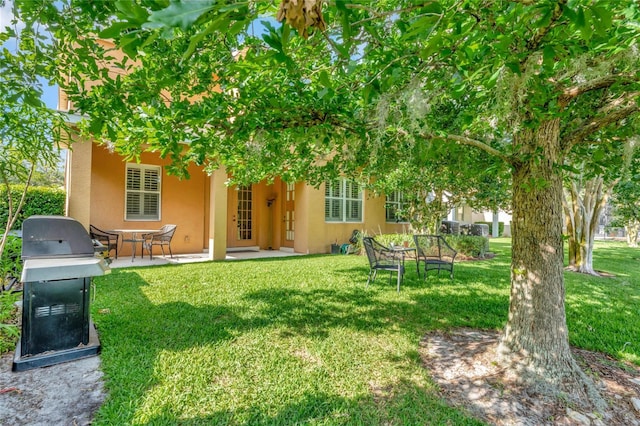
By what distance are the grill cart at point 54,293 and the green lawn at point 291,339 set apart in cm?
36

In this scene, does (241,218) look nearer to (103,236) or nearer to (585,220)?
(103,236)

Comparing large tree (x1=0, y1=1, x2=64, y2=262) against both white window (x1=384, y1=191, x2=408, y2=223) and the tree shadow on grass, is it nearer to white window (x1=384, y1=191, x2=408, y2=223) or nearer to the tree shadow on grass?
the tree shadow on grass

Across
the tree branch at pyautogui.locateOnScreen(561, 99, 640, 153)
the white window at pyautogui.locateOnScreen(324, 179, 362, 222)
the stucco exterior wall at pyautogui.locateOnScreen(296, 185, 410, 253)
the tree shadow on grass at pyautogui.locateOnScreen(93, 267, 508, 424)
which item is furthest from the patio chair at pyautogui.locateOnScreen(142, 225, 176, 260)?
the tree branch at pyautogui.locateOnScreen(561, 99, 640, 153)

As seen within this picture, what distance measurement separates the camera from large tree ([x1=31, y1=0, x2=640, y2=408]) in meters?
1.81

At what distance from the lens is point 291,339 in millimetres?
3426

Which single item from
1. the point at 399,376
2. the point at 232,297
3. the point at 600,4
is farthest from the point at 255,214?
the point at 600,4

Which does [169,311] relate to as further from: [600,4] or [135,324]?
[600,4]

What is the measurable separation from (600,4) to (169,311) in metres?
4.79

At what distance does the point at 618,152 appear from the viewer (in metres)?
3.45

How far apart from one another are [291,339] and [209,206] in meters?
7.72

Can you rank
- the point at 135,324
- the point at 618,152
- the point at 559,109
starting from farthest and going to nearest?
1. the point at 135,324
2. the point at 618,152
3. the point at 559,109

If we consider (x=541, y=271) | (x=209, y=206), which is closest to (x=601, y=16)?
(x=541, y=271)

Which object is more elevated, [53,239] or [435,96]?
[435,96]

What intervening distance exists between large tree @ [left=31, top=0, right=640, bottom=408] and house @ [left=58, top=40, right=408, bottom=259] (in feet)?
14.4
